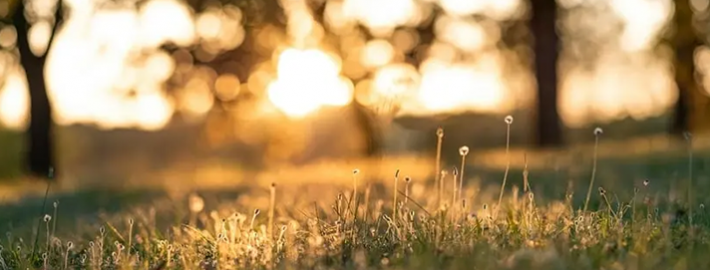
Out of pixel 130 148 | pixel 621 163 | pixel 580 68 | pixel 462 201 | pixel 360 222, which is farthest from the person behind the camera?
pixel 130 148

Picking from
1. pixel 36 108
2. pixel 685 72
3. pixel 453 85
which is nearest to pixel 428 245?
pixel 36 108

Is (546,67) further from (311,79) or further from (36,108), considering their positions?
(36,108)

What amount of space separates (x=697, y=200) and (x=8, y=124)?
31158 millimetres

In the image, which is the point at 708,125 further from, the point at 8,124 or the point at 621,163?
the point at 8,124

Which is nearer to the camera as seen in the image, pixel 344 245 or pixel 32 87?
pixel 344 245

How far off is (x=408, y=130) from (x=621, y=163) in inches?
386

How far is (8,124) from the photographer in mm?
34844

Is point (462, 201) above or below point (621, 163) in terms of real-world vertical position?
above

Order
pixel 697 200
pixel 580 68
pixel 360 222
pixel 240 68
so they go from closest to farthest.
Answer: pixel 360 222
pixel 697 200
pixel 240 68
pixel 580 68

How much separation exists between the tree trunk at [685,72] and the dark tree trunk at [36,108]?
13.4m

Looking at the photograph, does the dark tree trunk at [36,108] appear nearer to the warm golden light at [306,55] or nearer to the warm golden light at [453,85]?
the warm golden light at [306,55]

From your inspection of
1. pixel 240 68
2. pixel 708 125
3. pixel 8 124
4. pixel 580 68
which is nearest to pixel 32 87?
pixel 240 68

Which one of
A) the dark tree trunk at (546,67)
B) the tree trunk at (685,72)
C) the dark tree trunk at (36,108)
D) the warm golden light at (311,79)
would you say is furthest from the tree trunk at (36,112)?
the tree trunk at (685,72)

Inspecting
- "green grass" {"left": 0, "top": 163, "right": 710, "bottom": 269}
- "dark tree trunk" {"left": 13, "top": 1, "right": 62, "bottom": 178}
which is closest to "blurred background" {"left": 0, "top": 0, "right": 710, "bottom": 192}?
"dark tree trunk" {"left": 13, "top": 1, "right": 62, "bottom": 178}
